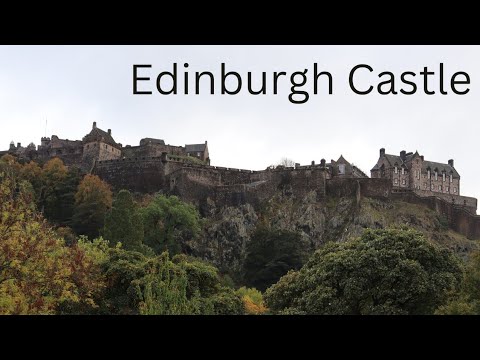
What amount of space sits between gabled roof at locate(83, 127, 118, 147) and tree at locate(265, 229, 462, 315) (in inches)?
1930

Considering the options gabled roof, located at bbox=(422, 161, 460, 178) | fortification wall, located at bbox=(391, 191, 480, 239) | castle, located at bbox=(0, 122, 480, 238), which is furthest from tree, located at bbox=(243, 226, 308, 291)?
gabled roof, located at bbox=(422, 161, 460, 178)

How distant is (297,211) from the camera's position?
6425cm

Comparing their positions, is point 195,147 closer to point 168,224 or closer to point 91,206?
point 168,224

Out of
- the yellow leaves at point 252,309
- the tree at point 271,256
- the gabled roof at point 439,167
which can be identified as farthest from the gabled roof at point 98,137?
the gabled roof at point 439,167

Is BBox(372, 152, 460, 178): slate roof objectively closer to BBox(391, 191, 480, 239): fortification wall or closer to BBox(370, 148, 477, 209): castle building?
BBox(370, 148, 477, 209): castle building

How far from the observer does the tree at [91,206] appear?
5519 centimetres

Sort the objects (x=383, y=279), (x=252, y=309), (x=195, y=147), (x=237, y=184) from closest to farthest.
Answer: (x=383, y=279)
(x=252, y=309)
(x=237, y=184)
(x=195, y=147)

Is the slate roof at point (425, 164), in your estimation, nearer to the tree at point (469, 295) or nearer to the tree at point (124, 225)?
the tree at point (124, 225)

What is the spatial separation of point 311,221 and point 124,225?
21.1 metres

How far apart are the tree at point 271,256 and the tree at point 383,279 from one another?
85.8ft

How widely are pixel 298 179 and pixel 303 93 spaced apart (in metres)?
56.2

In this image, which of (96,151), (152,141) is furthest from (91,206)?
(152,141)

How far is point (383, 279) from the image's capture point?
24.0m
